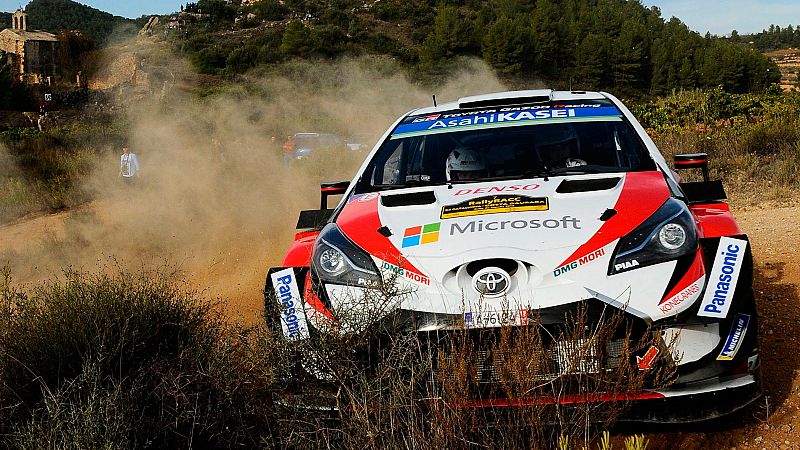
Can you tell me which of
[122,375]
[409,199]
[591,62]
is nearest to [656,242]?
[409,199]

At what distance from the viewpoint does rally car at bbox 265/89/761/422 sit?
137 inches

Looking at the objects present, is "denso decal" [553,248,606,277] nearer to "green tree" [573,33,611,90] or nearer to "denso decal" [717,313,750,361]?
"denso decal" [717,313,750,361]

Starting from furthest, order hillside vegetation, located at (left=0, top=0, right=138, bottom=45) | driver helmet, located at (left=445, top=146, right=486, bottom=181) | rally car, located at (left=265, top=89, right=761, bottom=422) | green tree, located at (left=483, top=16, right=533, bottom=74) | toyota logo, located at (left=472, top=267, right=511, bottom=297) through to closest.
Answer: hillside vegetation, located at (left=0, top=0, right=138, bottom=45) → green tree, located at (left=483, top=16, right=533, bottom=74) → driver helmet, located at (left=445, top=146, right=486, bottom=181) → toyota logo, located at (left=472, top=267, right=511, bottom=297) → rally car, located at (left=265, top=89, right=761, bottom=422)

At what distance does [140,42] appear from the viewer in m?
61.0

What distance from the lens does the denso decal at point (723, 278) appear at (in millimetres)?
3559

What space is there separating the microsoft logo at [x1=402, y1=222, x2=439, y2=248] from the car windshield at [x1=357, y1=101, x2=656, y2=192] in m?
0.98

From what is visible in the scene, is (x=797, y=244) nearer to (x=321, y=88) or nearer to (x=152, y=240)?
(x=152, y=240)

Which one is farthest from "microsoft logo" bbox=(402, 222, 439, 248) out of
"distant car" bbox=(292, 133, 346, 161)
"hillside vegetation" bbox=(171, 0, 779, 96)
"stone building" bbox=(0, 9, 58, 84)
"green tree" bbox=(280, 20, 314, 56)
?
"stone building" bbox=(0, 9, 58, 84)

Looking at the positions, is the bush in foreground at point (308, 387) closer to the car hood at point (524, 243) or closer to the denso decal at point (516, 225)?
the car hood at point (524, 243)

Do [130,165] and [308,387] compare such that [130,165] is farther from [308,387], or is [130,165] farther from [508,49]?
[508,49]

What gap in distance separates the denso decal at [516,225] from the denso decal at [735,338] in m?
0.76

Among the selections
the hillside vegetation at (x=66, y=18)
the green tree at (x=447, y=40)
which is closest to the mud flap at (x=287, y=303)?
A: the green tree at (x=447, y=40)

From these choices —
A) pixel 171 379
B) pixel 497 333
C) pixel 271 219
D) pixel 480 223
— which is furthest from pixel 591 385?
pixel 271 219

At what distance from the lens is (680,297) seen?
353cm
